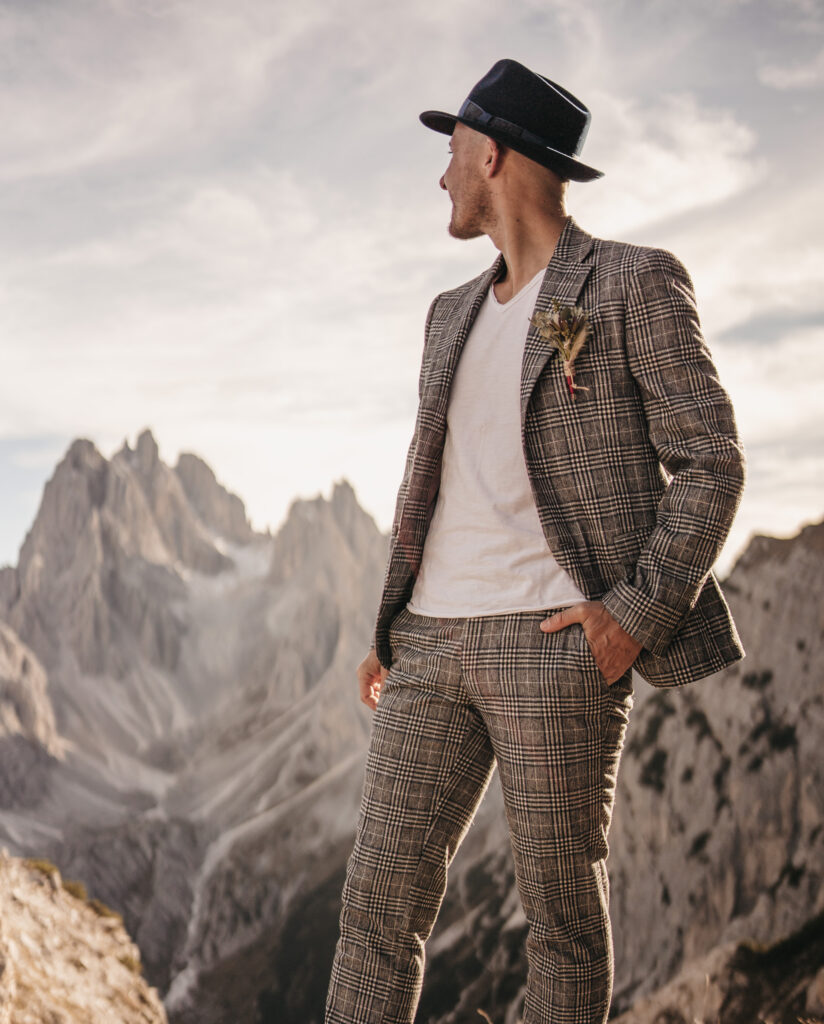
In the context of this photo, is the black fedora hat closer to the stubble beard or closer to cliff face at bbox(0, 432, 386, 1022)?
the stubble beard

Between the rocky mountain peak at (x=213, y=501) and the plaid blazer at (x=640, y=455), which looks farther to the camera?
the rocky mountain peak at (x=213, y=501)

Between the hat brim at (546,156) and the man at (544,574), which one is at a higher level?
the hat brim at (546,156)

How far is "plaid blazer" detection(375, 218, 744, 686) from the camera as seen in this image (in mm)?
2875

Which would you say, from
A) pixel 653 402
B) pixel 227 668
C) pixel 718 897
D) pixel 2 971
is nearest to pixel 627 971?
pixel 718 897

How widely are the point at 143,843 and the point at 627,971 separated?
71864 millimetres

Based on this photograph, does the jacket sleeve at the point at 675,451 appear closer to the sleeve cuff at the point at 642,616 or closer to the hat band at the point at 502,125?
the sleeve cuff at the point at 642,616

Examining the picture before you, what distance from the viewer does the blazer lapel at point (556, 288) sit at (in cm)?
311

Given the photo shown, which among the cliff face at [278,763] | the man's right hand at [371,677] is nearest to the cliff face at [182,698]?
the cliff face at [278,763]

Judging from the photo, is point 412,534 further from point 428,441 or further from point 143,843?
point 143,843

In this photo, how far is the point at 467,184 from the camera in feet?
11.2

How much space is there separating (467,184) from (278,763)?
102 meters

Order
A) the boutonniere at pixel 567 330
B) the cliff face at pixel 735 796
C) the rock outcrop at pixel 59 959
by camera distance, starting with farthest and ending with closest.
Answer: the cliff face at pixel 735 796
the rock outcrop at pixel 59 959
the boutonniere at pixel 567 330

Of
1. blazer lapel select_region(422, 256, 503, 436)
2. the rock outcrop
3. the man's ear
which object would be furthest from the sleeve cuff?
the rock outcrop

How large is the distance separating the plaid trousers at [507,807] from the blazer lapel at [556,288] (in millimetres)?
795
